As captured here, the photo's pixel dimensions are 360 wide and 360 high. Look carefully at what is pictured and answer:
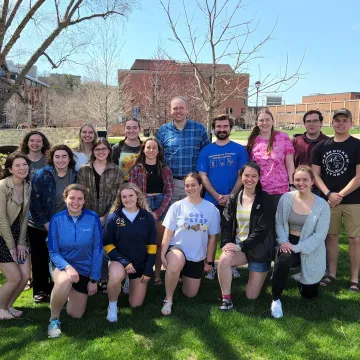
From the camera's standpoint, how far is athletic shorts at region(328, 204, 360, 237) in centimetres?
455

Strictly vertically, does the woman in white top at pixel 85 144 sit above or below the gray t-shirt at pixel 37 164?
above

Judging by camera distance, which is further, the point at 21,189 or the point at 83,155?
the point at 83,155

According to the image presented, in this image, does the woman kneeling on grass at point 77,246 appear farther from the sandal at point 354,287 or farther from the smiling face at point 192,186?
the sandal at point 354,287

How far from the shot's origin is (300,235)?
4.16 m

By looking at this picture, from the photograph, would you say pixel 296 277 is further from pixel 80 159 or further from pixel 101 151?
pixel 80 159

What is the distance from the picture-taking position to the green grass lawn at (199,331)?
3.29m

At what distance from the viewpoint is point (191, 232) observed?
4.29m

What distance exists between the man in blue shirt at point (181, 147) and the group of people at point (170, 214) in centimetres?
2

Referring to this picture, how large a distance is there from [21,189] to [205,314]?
2.57m

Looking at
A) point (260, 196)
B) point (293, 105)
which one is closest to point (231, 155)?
point (260, 196)

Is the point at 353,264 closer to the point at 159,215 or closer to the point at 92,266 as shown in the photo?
the point at 159,215

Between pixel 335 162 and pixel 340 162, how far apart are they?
2.3 inches

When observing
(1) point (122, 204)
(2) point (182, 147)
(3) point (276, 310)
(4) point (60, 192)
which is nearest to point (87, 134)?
(4) point (60, 192)

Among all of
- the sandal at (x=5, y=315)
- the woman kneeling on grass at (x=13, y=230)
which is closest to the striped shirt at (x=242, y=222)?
the woman kneeling on grass at (x=13, y=230)
